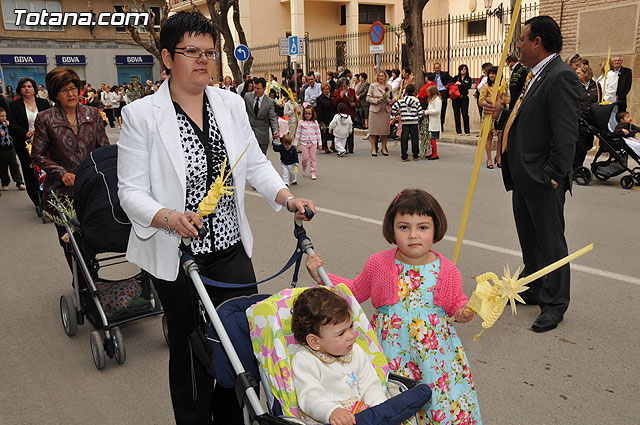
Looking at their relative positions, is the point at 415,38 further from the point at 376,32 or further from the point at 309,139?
the point at 309,139

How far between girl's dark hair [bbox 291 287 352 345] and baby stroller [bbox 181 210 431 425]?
0.08 metres

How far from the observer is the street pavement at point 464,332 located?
377 centimetres

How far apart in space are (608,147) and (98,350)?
8.38 meters

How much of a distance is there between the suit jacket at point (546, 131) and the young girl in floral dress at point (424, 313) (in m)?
1.99

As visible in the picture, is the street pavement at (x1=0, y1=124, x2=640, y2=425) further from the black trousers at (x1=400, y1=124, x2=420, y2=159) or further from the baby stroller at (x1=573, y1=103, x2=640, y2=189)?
the black trousers at (x1=400, y1=124, x2=420, y2=159)

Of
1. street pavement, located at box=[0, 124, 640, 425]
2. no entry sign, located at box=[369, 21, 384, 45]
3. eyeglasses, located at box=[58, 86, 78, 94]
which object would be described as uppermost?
no entry sign, located at box=[369, 21, 384, 45]

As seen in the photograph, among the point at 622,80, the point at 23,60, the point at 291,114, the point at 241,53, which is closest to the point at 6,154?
the point at 291,114

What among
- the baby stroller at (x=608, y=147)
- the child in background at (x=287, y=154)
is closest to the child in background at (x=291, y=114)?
the child in background at (x=287, y=154)

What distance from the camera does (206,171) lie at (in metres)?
2.86

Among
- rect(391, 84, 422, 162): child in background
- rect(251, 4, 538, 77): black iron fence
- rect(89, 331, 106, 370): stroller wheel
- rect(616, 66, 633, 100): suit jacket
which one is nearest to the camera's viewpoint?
rect(89, 331, 106, 370): stroller wheel

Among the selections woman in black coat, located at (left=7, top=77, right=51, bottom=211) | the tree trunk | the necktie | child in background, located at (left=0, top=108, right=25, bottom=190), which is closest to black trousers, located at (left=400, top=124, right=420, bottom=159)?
the tree trunk

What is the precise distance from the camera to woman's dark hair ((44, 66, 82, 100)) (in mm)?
5332

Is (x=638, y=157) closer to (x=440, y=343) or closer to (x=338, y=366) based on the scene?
(x=440, y=343)

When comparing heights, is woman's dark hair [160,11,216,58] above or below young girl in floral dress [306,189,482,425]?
above
